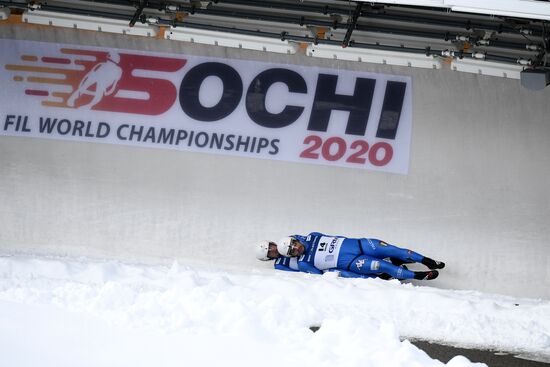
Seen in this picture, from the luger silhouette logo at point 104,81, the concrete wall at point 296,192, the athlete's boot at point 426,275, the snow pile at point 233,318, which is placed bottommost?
the snow pile at point 233,318

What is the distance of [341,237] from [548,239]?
6.65ft

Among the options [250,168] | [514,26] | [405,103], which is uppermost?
[514,26]

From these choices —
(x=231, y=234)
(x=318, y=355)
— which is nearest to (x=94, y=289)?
(x=318, y=355)

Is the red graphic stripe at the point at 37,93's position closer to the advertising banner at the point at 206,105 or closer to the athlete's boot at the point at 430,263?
the advertising banner at the point at 206,105

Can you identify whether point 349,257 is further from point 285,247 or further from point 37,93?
point 37,93

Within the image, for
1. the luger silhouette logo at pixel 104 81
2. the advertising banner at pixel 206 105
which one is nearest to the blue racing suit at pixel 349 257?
the advertising banner at pixel 206 105

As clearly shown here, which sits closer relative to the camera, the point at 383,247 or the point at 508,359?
the point at 508,359

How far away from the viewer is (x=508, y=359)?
6672 millimetres

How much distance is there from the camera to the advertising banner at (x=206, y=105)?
9.83 m

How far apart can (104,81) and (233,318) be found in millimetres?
4619

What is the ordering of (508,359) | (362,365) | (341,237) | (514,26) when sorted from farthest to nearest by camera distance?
(341,237)
(514,26)
(508,359)
(362,365)

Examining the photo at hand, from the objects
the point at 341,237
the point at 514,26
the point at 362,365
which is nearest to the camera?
the point at 362,365

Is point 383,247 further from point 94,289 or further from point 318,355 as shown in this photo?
point 318,355

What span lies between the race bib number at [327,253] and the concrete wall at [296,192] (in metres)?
0.39
